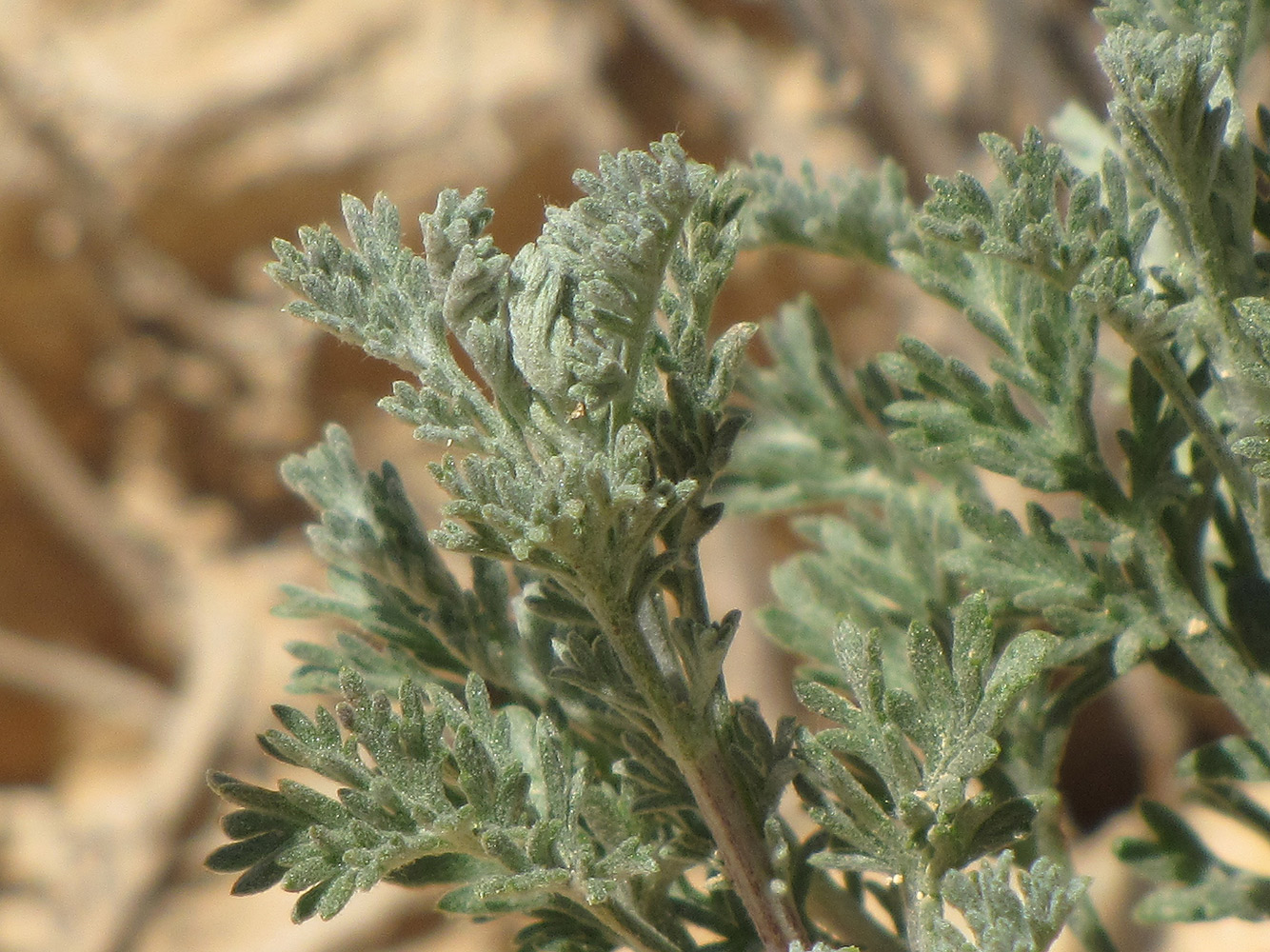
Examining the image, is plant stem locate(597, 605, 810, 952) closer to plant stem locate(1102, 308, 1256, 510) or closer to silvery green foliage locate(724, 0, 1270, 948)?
silvery green foliage locate(724, 0, 1270, 948)

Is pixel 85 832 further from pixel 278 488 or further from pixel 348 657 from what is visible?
pixel 348 657

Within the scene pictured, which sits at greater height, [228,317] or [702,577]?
[228,317]

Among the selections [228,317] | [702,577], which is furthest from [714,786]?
[228,317]

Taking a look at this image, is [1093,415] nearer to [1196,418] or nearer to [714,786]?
[1196,418]

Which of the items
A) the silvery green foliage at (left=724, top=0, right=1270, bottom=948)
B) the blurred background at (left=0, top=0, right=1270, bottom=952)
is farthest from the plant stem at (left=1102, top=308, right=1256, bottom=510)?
the blurred background at (left=0, top=0, right=1270, bottom=952)

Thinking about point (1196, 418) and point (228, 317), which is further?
point (228, 317)

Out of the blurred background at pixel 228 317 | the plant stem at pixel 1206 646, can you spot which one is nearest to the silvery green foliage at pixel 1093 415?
the plant stem at pixel 1206 646

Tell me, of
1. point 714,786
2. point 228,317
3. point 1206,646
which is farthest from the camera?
point 228,317
